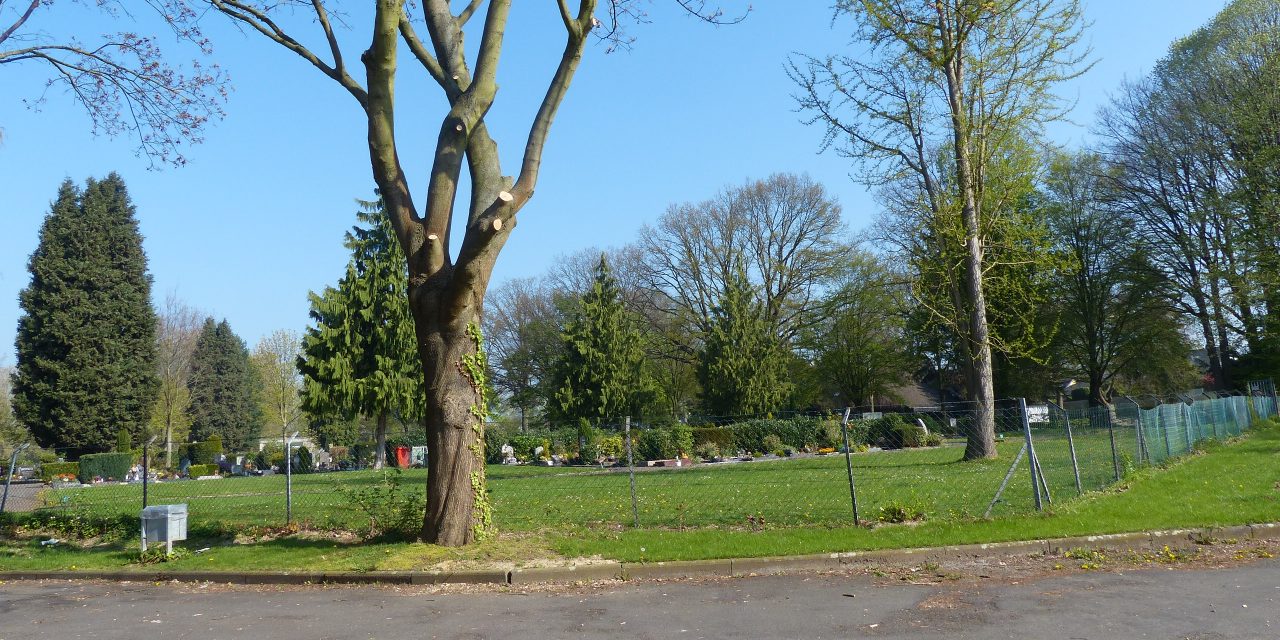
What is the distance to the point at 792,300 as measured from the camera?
160 feet

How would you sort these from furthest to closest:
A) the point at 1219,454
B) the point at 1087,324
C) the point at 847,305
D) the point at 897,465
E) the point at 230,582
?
the point at 847,305, the point at 1087,324, the point at 897,465, the point at 1219,454, the point at 230,582

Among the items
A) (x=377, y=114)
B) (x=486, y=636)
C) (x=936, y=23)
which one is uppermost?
(x=936, y=23)

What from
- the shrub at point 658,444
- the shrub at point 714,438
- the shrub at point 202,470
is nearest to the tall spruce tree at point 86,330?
the shrub at point 202,470

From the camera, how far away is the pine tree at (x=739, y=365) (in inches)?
1618

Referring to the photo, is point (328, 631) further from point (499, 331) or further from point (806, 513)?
point (499, 331)

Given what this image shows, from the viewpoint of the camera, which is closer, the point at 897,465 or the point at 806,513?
the point at 806,513

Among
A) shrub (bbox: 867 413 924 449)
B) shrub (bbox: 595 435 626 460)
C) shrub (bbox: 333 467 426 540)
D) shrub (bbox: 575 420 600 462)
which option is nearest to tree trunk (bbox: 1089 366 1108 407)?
shrub (bbox: 867 413 924 449)

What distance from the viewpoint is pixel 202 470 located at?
98.5ft

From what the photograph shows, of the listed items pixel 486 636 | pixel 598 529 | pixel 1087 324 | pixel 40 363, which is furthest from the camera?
pixel 1087 324

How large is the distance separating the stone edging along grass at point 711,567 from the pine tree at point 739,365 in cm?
3060

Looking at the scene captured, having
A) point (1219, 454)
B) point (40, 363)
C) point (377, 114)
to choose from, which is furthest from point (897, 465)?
point (40, 363)

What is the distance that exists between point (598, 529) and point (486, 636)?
16.0 ft

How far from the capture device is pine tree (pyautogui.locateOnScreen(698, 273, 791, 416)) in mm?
41094

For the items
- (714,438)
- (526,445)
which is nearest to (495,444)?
(526,445)
